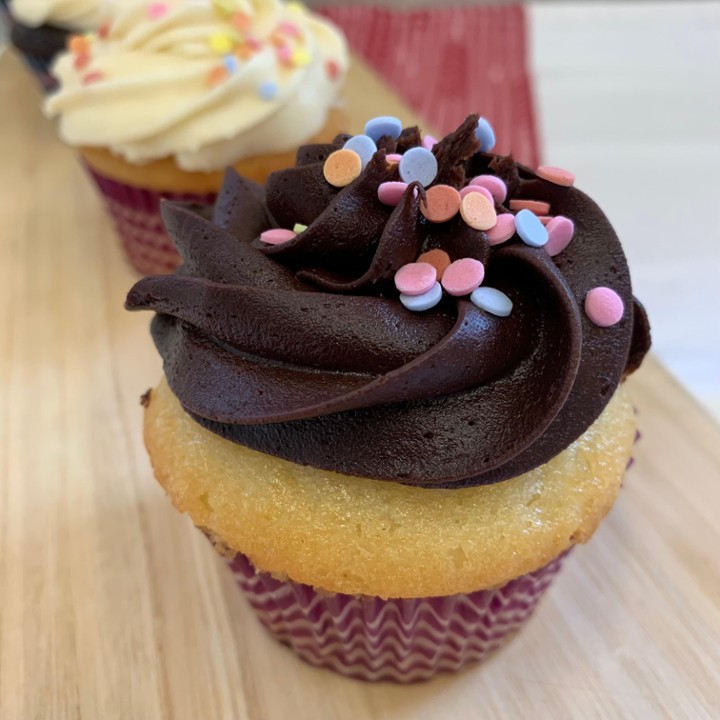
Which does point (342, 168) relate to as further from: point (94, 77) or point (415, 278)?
point (94, 77)

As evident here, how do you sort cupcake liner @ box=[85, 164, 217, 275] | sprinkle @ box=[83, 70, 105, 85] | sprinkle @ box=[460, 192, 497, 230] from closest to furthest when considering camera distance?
1. sprinkle @ box=[460, 192, 497, 230]
2. sprinkle @ box=[83, 70, 105, 85]
3. cupcake liner @ box=[85, 164, 217, 275]

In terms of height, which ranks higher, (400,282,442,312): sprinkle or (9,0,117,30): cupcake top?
(400,282,442,312): sprinkle

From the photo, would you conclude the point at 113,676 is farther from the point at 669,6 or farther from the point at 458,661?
the point at 669,6

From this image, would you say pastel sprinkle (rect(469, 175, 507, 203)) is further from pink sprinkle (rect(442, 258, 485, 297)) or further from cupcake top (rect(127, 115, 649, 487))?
pink sprinkle (rect(442, 258, 485, 297))

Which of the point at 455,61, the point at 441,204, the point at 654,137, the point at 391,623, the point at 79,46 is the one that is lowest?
the point at 654,137

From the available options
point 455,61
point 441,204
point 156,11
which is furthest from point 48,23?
point 441,204

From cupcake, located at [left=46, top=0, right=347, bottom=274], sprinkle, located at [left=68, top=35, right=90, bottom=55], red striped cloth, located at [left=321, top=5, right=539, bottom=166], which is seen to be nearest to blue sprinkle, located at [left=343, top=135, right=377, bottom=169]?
cupcake, located at [left=46, top=0, right=347, bottom=274]

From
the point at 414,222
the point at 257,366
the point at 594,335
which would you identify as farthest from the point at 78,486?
the point at 594,335

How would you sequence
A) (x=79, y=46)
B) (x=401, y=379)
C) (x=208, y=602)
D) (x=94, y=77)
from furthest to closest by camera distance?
(x=79, y=46) → (x=94, y=77) → (x=208, y=602) → (x=401, y=379)
